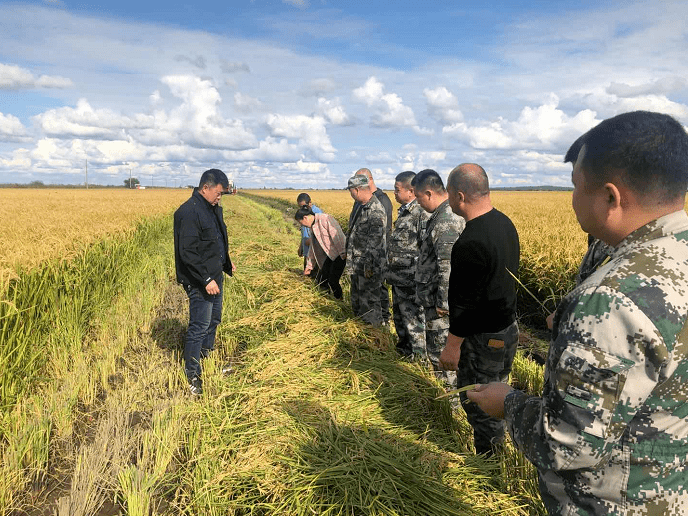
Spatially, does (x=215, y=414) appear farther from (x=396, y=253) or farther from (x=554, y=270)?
(x=554, y=270)

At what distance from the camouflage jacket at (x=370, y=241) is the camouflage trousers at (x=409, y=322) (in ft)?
2.47

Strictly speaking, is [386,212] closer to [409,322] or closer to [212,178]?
[409,322]

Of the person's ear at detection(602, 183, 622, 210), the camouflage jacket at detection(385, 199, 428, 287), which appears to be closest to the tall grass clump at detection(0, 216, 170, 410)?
the camouflage jacket at detection(385, 199, 428, 287)

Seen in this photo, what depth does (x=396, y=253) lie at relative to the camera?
479 cm

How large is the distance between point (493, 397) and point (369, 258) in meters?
4.18

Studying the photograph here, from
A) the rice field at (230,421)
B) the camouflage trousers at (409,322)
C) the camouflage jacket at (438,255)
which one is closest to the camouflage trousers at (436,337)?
the rice field at (230,421)

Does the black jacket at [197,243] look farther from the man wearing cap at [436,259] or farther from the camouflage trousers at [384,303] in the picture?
the camouflage trousers at [384,303]

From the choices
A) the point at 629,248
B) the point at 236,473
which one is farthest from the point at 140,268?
the point at 629,248

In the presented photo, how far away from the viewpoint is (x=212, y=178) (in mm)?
4316

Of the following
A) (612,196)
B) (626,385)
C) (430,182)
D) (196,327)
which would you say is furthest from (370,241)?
(626,385)

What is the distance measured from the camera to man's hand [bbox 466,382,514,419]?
140 centimetres

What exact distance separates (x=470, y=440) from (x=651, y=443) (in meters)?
2.21

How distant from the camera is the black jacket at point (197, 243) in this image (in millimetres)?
4168

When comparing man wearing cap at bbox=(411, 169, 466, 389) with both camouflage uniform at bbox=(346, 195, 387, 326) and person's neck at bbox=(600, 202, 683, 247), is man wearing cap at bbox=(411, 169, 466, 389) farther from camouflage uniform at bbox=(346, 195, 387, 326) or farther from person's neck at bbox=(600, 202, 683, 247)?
person's neck at bbox=(600, 202, 683, 247)
